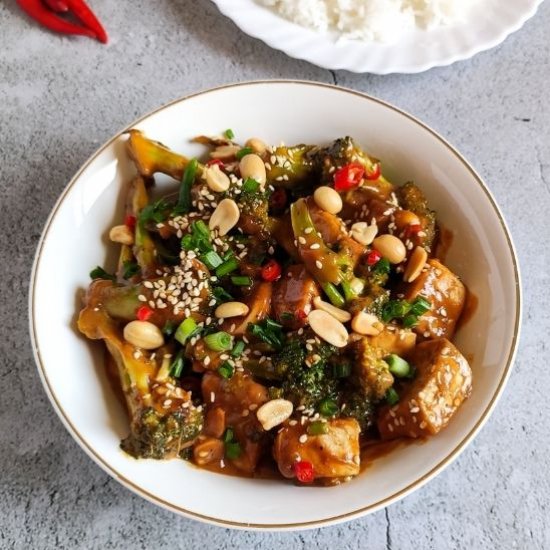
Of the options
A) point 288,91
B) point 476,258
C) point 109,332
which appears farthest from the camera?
point 288,91

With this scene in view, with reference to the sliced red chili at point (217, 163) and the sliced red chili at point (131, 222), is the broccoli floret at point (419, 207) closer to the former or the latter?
the sliced red chili at point (217, 163)

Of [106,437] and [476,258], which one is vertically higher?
[476,258]

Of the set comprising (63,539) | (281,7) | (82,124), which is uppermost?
(281,7)

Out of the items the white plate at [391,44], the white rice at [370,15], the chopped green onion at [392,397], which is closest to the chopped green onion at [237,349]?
the chopped green onion at [392,397]

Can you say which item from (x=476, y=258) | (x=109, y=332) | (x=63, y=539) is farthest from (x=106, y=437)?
(x=476, y=258)

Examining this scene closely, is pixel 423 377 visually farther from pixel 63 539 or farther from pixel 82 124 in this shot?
pixel 82 124

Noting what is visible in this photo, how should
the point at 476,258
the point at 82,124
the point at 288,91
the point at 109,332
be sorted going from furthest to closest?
1. the point at 82,124
2. the point at 288,91
3. the point at 476,258
4. the point at 109,332

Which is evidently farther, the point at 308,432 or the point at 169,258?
the point at 169,258
